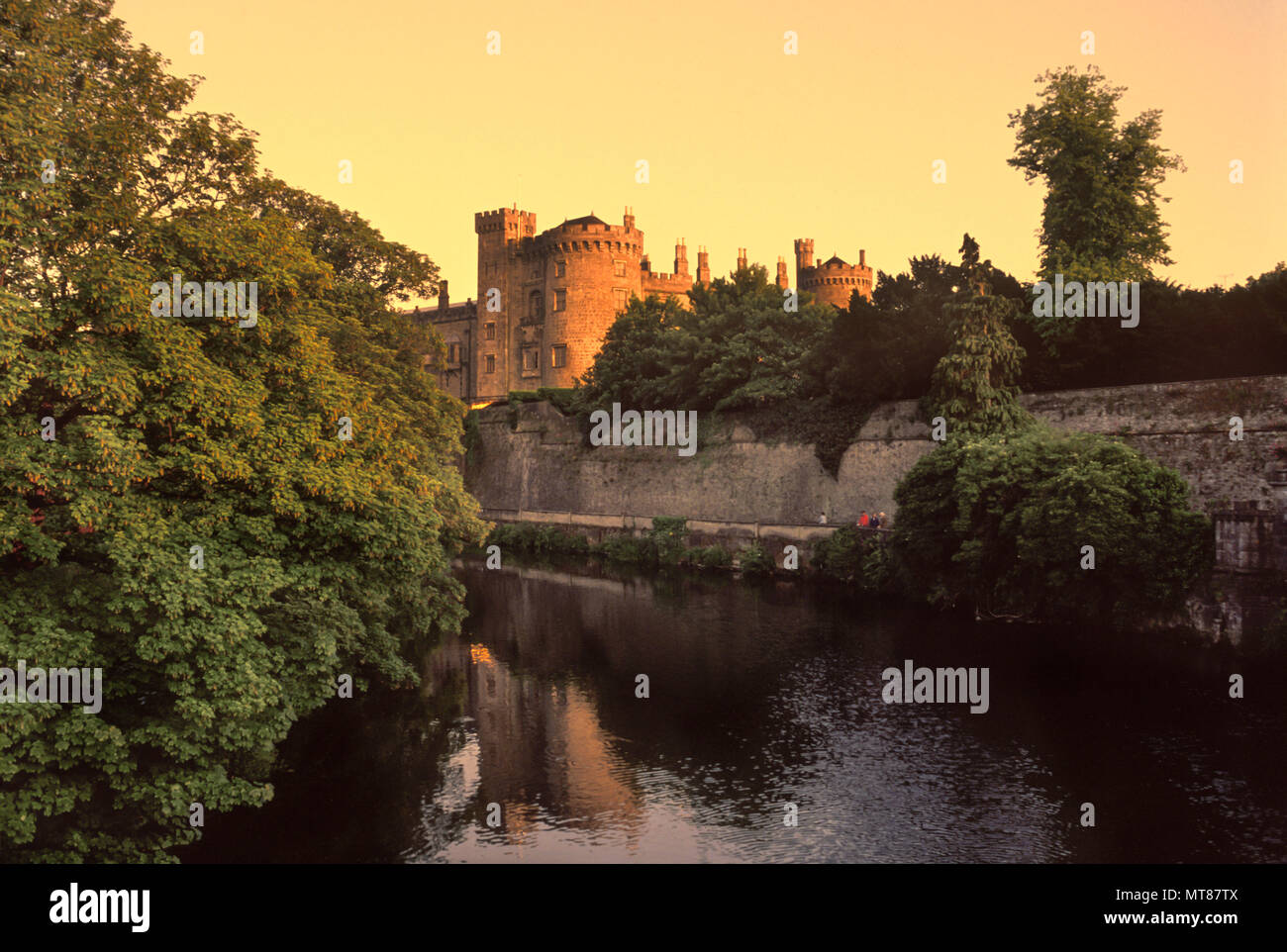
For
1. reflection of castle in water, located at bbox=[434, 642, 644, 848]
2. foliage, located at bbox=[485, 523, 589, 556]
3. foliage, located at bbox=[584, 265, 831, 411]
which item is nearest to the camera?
reflection of castle in water, located at bbox=[434, 642, 644, 848]

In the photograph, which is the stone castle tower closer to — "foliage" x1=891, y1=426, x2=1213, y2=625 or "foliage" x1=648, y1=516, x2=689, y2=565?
"foliage" x1=648, y1=516, x2=689, y2=565

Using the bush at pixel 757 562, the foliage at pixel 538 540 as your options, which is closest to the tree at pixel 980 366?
the bush at pixel 757 562

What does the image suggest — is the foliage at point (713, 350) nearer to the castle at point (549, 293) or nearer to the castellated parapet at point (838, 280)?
the castle at point (549, 293)

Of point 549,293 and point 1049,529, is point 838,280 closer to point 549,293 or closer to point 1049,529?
point 549,293

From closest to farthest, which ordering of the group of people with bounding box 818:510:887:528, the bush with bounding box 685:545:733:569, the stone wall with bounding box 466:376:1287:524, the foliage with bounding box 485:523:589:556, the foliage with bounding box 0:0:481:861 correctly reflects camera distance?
the foliage with bounding box 0:0:481:861
the stone wall with bounding box 466:376:1287:524
the group of people with bounding box 818:510:887:528
the bush with bounding box 685:545:733:569
the foliage with bounding box 485:523:589:556

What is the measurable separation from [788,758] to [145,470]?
1074 centimetres

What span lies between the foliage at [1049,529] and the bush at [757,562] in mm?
7780

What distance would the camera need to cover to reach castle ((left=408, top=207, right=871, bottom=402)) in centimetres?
6216

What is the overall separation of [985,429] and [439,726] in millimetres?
18998

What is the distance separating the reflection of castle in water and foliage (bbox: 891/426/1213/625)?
11.1 m

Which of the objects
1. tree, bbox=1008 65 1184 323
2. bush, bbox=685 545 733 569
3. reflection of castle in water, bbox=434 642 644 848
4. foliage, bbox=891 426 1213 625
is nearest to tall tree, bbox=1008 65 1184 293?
tree, bbox=1008 65 1184 323

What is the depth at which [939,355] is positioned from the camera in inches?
1328

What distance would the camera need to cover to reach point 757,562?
35969 millimetres
